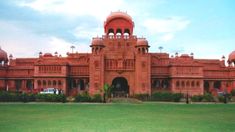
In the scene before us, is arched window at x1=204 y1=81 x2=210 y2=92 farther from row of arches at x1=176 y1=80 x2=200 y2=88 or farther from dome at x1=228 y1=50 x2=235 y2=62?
dome at x1=228 y1=50 x2=235 y2=62

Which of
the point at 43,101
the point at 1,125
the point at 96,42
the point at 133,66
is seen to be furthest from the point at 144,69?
the point at 1,125

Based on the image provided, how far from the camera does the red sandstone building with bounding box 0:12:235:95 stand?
5166 centimetres

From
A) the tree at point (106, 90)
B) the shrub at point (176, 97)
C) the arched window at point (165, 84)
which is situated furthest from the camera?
the arched window at point (165, 84)

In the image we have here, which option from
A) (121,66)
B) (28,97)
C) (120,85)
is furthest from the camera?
(120,85)

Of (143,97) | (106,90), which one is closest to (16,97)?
(106,90)

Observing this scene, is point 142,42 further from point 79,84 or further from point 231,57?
point 231,57

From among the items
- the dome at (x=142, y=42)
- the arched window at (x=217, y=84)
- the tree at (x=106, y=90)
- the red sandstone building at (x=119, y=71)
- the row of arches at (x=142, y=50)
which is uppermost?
the dome at (x=142, y=42)

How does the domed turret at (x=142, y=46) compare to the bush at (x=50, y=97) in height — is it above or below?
above

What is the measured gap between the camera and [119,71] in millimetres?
51906

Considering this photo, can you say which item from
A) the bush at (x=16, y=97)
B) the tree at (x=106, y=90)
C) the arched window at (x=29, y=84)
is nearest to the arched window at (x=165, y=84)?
A: the tree at (x=106, y=90)

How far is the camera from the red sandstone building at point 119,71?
5166 cm

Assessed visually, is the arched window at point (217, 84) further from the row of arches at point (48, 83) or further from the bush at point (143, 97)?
the row of arches at point (48, 83)

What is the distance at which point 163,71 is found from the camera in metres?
53.8

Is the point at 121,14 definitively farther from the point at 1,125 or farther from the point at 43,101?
the point at 1,125
